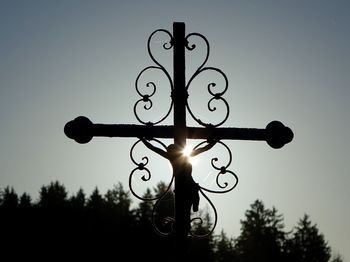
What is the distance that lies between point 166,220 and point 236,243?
51.2 metres

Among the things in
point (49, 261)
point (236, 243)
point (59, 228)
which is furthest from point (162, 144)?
point (236, 243)

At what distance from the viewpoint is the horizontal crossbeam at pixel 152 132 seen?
335 centimetres

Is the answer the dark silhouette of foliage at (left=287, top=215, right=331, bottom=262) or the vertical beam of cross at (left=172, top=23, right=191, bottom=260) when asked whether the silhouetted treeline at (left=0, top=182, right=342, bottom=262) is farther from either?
the vertical beam of cross at (left=172, top=23, right=191, bottom=260)

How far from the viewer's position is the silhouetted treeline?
37.0 metres

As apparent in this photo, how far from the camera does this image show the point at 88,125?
3379 mm

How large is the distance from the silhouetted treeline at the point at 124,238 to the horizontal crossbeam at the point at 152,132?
83.0ft

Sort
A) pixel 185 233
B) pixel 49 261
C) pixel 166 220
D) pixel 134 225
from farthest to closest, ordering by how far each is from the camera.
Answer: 1. pixel 134 225
2. pixel 49 261
3. pixel 166 220
4. pixel 185 233

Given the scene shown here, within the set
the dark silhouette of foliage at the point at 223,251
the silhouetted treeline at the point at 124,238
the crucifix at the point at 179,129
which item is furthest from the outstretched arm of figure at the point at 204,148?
the dark silhouette of foliage at the point at 223,251

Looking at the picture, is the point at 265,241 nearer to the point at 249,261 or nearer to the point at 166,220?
the point at 249,261

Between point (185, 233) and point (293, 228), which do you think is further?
point (293, 228)

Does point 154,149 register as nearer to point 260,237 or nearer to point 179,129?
point 179,129

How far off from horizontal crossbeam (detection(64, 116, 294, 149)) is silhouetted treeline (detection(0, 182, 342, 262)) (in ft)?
83.0

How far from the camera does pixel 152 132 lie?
3354 mm

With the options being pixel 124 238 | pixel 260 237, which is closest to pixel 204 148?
→ pixel 124 238
